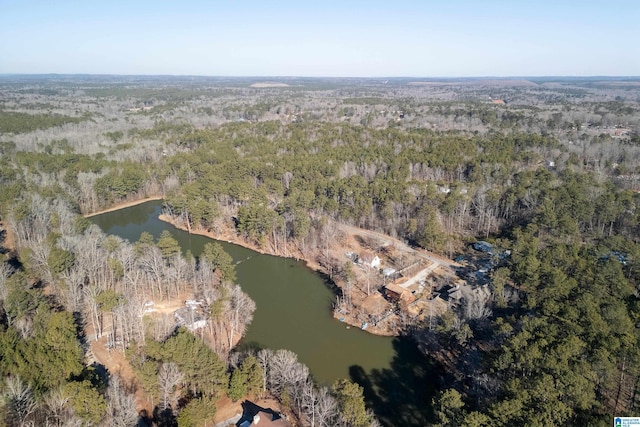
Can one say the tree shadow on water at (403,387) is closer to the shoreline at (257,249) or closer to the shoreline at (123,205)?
the shoreline at (257,249)

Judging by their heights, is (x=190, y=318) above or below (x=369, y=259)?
below

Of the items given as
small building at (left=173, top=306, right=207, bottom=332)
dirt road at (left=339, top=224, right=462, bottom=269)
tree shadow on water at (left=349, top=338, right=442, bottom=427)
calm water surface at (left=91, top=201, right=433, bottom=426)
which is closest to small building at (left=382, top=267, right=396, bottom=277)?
dirt road at (left=339, top=224, right=462, bottom=269)

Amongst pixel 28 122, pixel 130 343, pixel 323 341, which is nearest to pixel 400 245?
pixel 323 341

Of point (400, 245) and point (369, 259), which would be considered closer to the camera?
point (369, 259)

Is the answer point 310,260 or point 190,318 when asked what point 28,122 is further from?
point 190,318

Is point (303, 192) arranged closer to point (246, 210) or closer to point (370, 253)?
point (246, 210)

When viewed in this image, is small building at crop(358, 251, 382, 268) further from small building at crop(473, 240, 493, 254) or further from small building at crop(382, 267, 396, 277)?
small building at crop(473, 240, 493, 254)

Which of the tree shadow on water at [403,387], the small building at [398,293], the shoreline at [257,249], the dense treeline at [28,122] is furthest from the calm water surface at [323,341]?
the dense treeline at [28,122]

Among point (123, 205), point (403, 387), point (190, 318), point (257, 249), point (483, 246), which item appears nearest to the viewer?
point (403, 387)
